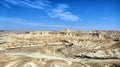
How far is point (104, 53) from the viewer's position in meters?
82.2

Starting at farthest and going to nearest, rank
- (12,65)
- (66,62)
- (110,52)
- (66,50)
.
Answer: (66,50) < (110,52) < (66,62) < (12,65)

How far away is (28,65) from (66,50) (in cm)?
3642

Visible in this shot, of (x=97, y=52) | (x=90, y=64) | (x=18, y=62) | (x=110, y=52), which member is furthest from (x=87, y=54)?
(x=18, y=62)

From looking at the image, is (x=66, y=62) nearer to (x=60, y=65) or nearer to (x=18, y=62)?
(x=60, y=65)

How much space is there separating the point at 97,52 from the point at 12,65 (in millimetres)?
37736

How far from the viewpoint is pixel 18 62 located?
207 feet

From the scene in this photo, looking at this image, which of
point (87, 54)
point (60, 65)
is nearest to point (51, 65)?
point (60, 65)

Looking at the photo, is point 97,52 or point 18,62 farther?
point 97,52

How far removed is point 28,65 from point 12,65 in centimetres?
476

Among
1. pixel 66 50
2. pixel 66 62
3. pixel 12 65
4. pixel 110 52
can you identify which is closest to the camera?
pixel 12 65

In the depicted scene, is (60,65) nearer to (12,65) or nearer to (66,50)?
(12,65)

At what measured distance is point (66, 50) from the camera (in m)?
94.7

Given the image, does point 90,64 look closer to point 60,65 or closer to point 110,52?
point 60,65

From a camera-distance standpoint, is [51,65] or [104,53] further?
[104,53]
